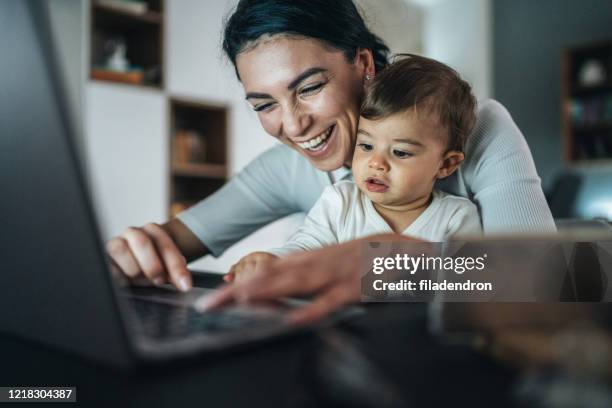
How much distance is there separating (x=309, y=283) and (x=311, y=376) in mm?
117

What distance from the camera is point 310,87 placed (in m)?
0.58

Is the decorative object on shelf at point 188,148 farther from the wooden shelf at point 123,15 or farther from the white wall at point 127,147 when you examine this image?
the wooden shelf at point 123,15

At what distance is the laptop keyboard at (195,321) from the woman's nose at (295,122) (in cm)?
32

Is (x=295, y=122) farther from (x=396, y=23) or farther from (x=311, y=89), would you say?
(x=396, y=23)

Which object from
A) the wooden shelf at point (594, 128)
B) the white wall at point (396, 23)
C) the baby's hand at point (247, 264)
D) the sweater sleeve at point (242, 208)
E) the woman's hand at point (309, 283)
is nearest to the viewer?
the woman's hand at point (309, 283)

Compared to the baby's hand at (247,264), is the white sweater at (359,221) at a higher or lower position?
higher

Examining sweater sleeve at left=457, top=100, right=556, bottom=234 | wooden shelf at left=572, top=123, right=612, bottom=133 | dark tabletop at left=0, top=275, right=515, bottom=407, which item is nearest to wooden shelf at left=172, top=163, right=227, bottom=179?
sweater sleeve at left=457, top=100, right=556, bottom=234

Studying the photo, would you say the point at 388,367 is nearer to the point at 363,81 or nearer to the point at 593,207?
the point at 363,81

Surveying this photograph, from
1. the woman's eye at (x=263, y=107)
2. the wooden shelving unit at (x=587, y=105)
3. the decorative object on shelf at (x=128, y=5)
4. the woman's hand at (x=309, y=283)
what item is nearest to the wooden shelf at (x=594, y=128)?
the wooden shelving unit at (x=587, y=105)

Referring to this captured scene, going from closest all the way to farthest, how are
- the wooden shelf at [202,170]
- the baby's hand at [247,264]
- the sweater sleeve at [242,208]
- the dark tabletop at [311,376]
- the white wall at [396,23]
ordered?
the dark tabletop at [311,376] → the baby's hand at [247,264] → the white wall at [396,23] → the sweater sleeve at [242,208] → the wooden shelf at [202,170]

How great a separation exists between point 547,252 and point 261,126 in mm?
416

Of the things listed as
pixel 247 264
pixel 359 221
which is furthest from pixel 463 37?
pixel 247 264

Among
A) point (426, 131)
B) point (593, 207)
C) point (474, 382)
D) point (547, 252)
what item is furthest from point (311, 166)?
point (593, 207)

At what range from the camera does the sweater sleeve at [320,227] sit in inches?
21.3
